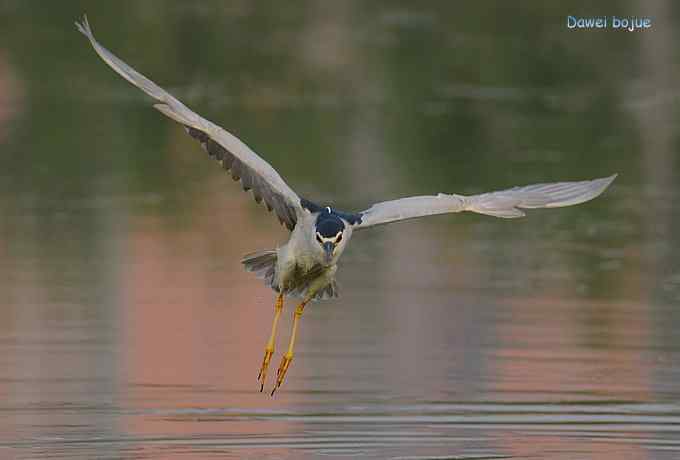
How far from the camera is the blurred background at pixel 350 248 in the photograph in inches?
438

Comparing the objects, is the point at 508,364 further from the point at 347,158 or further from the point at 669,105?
the point at 669,105

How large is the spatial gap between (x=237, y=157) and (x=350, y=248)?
6212mm

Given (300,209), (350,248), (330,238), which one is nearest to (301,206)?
(300,209)

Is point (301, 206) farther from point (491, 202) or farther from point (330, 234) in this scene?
point (491, 202)

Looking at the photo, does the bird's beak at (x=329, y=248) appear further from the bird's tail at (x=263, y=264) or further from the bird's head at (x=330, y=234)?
the bird's tail at (x=263, y=264)

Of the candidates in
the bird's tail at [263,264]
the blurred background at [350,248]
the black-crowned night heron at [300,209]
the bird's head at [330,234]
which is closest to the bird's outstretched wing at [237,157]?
the black-crowned night heron at [300,209]

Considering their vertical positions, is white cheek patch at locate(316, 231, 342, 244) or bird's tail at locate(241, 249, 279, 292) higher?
white cheek patch at locate(316, 231, 342, 244)

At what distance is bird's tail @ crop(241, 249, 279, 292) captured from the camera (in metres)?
11.2

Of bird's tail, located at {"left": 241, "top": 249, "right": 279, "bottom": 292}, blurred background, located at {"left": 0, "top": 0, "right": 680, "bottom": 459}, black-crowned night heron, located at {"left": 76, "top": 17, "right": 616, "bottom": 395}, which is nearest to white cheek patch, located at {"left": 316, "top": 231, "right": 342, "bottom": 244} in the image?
black-crowned night heron, located at {"left": 76, "top": 17, "right": 616, "bottom": 395}

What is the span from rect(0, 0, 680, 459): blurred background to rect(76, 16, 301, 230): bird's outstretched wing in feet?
3.90

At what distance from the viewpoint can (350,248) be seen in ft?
55.4

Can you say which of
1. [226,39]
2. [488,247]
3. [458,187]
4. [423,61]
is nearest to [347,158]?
[458,187]

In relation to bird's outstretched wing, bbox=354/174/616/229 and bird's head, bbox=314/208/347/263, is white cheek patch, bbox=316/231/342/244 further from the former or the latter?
bird's outstretched wing, bbox=354/174/616/229

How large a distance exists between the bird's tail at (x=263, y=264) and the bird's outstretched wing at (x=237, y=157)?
0.68ft
